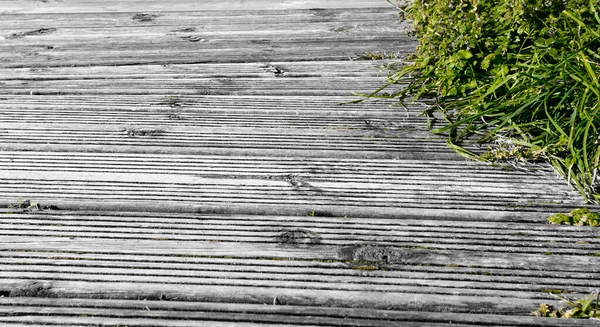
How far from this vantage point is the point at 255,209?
5.40 feet

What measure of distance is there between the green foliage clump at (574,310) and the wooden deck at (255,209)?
0.02 m

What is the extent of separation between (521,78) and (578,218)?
647mm

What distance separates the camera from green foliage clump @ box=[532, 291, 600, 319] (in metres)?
1.25

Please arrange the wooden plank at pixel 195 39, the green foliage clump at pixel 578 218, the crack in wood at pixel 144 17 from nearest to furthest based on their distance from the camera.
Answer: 1. the green foliage clump at pixel 578 218
2. the wooden plank at pixel 195 39
3. the crack in wood at pixel 144 17

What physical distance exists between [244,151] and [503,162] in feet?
2.80

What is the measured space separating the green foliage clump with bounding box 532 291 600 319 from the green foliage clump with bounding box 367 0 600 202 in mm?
481

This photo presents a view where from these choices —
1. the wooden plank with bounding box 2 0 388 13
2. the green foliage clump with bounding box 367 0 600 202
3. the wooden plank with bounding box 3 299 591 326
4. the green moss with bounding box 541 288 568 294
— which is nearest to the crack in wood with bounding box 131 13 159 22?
the wooden plank with bounding box 2 0 388 13

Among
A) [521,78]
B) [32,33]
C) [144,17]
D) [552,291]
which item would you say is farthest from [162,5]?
[552,291]

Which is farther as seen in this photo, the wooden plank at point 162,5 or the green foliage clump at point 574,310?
the wooden plank at point 162,5

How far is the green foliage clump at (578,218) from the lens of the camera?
5.05 ft

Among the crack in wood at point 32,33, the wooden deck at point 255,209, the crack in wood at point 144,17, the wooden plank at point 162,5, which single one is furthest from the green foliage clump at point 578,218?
the crack in wood at point 32,33

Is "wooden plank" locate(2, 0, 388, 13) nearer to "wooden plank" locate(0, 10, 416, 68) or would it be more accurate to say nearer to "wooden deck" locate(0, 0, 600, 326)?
"wooden plank" locate(0, 10, 416, 68)

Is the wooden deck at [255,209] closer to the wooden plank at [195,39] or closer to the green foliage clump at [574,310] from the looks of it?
the green foliage clump at [574,310]

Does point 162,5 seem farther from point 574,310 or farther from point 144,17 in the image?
point 574,310
